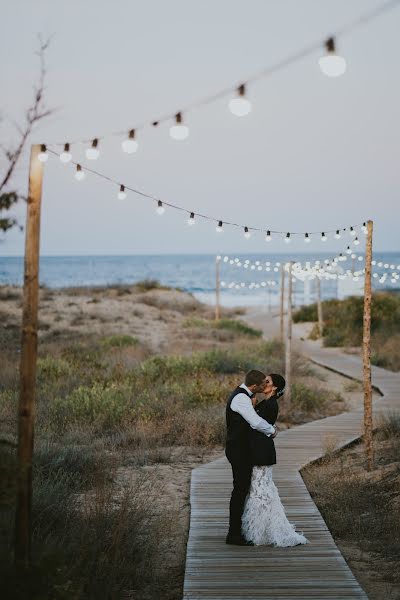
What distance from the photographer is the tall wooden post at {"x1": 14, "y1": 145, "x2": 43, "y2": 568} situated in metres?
5.27

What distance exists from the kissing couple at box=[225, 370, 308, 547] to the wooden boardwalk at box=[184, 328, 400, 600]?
13 cm

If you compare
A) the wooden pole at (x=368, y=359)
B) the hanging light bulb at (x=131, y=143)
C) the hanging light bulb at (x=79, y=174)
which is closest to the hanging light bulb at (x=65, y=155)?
the hanging light bulb at (x=131, y=143)

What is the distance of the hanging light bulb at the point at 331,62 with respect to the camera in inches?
196

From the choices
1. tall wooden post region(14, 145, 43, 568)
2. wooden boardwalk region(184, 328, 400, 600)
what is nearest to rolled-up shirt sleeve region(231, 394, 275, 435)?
wooden boardwalk region(184, 328, 400, 600)

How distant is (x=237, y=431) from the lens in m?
7.46

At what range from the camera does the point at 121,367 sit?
65.8 feet

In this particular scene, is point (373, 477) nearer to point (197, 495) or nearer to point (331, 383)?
point (197, 495)

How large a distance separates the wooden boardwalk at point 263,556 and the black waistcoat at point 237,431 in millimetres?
961

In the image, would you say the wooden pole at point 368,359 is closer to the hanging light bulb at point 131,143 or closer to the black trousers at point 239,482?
the black trousers at point 239,482

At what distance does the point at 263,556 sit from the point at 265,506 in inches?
18.8

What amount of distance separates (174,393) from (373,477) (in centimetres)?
640

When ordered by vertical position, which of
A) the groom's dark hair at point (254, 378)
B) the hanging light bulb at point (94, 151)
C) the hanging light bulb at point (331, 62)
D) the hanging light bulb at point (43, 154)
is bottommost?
the groom's dark hair at point (254, 378)

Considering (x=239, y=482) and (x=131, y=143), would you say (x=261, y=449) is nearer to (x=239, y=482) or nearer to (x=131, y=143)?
(x=239, y=482)

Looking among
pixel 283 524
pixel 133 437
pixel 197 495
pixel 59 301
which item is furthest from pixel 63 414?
pixel 59 301
